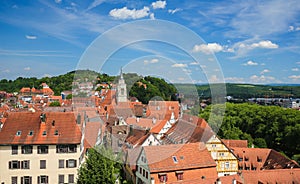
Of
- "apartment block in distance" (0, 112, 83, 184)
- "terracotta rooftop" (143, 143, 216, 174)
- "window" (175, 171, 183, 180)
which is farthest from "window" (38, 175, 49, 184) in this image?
"window" (175, 171, 183, 180)

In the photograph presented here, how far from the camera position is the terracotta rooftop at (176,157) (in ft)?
52.3

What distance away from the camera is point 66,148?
1794 centimetres

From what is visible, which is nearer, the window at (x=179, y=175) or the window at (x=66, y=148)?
the window at (x=179, y=175)

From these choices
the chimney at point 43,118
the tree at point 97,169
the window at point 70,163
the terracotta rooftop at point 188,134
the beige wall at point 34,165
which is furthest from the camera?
the terracotta rooftop at point 188,134

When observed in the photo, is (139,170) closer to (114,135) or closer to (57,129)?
(114,135)

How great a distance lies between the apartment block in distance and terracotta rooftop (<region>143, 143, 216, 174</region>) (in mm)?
4841

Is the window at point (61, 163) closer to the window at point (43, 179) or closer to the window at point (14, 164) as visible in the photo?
the window at point (43, 179)

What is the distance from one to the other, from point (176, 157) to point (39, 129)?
862 cm

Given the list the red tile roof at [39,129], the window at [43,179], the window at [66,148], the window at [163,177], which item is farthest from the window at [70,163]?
the window at [163,177]

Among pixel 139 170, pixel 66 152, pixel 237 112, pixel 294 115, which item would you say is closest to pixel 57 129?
pixel 66 152

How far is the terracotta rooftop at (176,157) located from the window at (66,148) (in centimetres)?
474

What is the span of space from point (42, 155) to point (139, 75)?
10.7m

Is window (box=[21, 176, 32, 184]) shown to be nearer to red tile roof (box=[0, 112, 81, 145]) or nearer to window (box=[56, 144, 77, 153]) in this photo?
red tile roof (box=[0, 112, 81, 145])

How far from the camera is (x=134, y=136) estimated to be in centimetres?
2347
